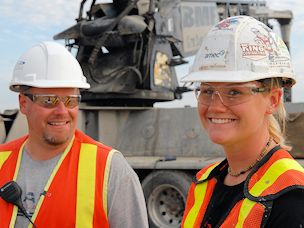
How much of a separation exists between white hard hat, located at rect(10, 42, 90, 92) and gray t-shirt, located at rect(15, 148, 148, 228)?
1.69ft

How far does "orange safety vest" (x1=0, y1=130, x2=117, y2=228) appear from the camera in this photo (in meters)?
3.09

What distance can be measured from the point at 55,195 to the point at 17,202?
0.22 m

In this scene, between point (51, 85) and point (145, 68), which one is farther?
point (145, 68)

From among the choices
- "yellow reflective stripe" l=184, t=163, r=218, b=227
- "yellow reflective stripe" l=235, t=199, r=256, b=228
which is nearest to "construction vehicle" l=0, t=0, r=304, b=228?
"yellow reflective stripe" l=184, t=163, r=218, b=227

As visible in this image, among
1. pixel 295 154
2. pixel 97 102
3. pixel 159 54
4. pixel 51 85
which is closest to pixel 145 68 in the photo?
pixel 159 54

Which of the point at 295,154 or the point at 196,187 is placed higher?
the point at 196,187

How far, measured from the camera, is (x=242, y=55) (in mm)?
2307

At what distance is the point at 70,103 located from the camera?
3348mm

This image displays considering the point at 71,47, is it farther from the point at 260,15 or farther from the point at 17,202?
the point at 17,202

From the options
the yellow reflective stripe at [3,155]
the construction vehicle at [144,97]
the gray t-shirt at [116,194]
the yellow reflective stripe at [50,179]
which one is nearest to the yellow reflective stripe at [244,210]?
the gray t-shirt at [116,194]

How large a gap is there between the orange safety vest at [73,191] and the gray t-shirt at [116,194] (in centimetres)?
4

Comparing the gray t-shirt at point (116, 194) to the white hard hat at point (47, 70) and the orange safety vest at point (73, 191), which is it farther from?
the white hard hat at point (47, 70)

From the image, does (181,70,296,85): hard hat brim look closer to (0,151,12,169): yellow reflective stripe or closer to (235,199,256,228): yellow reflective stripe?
(235,199,256,228): yellow reflective stripe

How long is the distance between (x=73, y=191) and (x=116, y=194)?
257mm
